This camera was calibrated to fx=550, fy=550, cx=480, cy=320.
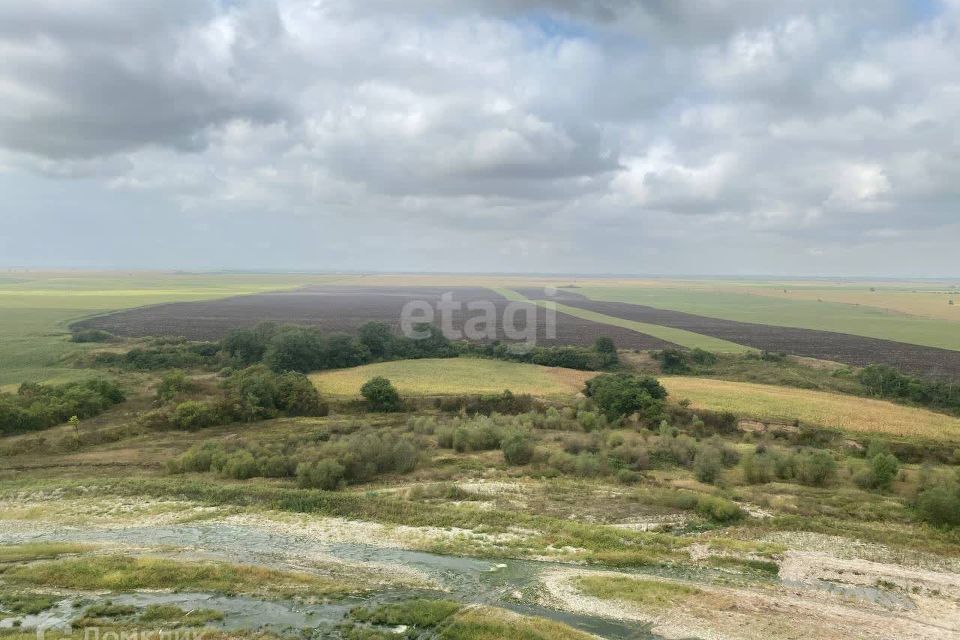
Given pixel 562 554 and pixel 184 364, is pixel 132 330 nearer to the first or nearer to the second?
pixel 184 364

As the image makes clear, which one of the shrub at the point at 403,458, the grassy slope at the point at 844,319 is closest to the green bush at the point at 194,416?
the shrub at the point at 403,458

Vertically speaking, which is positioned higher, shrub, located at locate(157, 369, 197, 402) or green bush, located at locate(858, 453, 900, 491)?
shrub, located at locate(157, 369, 197, 402)

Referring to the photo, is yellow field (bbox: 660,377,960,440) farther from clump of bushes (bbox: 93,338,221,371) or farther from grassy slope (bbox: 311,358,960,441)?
clump of bushes (bbox: 93,338,221,371)

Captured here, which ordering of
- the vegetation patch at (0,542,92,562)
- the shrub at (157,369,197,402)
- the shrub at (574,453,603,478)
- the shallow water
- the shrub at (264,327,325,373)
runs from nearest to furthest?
1. the shallow water
2. the vegetation patch at (0,542,92,562)
3. the shrub at (574,453,603,478)
4. the shrub at (157,369,197,402)
5. the shrub at (264,327,325,373)

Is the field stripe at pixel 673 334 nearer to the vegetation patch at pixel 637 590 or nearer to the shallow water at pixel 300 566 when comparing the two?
the vegetation patch at pixel 637 590

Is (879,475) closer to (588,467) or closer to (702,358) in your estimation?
(588,467)

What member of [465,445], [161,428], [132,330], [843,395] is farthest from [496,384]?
[132,330]

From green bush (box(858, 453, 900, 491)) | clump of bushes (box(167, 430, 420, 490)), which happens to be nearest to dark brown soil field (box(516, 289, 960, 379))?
green bush (box(858, 453, 900, 491))
